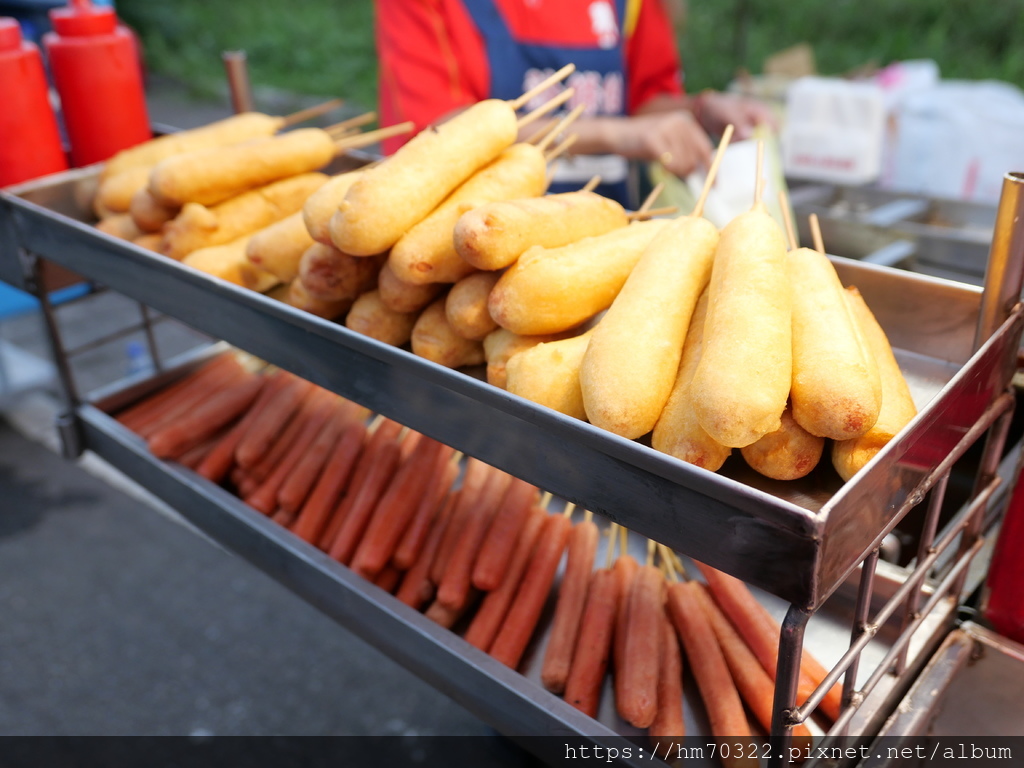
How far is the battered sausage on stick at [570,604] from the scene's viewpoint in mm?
1514

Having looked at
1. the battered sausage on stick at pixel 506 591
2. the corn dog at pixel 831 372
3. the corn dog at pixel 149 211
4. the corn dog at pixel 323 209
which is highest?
the corn dog at pixel 323 209

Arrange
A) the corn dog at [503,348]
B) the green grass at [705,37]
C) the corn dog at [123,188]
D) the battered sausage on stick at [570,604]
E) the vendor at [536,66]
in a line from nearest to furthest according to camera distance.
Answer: the corn dog at [503,348], the battered sausage on stick at [570,604], the corn dog at [123,188], the vendor at [536,66], the green grass at [705,37]

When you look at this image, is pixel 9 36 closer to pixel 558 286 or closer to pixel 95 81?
pixel 95 81

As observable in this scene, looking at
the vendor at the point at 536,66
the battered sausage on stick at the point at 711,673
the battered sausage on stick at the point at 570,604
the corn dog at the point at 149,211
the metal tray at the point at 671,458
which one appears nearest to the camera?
the metal tray at the point at 671,458

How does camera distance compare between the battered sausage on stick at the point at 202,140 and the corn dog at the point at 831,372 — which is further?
the battered sausage on stick at the point at 202,140

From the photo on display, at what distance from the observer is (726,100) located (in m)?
3.12

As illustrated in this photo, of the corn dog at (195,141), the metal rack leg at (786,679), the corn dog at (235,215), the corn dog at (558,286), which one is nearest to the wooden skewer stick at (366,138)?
the corn dog at (235,215)

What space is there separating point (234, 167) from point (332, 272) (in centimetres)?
53

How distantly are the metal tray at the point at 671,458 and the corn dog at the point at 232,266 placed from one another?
2.6 inches

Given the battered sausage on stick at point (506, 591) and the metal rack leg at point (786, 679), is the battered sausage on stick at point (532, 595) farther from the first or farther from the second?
the metal rack leg at point (786, 679)

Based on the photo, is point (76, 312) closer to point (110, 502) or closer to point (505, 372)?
point (110, 502)

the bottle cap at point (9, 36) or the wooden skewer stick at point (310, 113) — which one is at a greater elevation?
the bottle cap at point (9, 36)

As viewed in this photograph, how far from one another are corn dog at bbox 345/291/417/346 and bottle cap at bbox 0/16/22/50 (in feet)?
4.77

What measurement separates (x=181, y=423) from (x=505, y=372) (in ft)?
4.31
